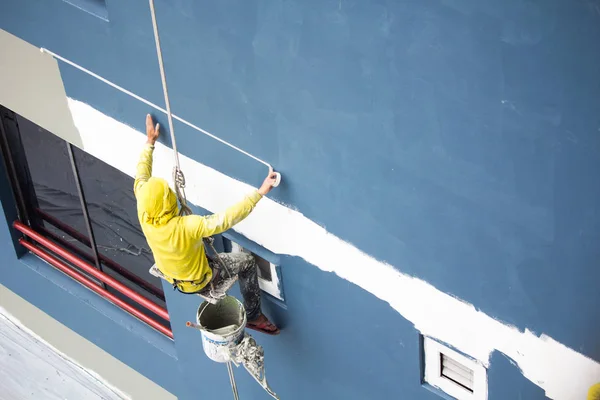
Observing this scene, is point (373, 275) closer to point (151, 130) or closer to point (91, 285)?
point (151, 130)

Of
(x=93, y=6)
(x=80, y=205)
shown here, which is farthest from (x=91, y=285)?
(x=93, y=6)

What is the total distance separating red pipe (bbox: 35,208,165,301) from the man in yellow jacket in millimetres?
1888

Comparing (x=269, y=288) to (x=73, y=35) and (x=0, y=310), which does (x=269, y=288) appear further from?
(x=0, y=310)

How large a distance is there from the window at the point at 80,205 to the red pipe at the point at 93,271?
0.11 meters

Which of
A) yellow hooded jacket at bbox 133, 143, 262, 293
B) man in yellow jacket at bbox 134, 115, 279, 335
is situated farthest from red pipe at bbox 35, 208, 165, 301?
yellow hooded jacket at bbox 133, 143, 262, 293

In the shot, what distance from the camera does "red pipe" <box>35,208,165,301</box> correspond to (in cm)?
745

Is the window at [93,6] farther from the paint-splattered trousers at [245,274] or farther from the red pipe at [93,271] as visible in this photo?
the red pipe at [93,271]

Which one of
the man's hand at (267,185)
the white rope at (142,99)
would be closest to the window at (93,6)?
the white rope at (142,99)

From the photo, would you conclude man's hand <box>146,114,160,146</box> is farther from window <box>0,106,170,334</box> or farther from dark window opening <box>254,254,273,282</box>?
window <box>0,106,170,334</box>

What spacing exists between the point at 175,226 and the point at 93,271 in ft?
9.10

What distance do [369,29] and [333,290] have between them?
187cm

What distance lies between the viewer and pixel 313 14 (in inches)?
169

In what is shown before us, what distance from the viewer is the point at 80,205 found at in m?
7.89

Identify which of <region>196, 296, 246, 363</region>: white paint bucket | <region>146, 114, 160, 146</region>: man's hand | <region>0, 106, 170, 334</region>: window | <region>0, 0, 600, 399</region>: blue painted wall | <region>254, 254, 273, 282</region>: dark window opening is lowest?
<region>196, 296, 246, 363</region>: white paint bucket
